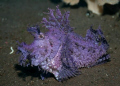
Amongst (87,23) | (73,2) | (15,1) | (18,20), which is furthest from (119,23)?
(15,1)

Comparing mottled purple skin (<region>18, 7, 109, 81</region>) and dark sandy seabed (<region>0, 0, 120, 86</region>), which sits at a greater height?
mottled purple skin (<region>18, 7, 109, 81</region>)

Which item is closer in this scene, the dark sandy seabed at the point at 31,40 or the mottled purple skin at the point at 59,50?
the mottled purple skin at the point at 59,50

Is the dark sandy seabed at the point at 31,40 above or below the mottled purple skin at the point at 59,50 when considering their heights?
below

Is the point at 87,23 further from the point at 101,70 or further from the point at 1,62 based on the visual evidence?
the point at 1,62

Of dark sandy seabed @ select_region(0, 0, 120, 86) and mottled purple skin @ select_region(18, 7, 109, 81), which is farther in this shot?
dark sandy seabed @ select_region(0, 0, 120, 86)
